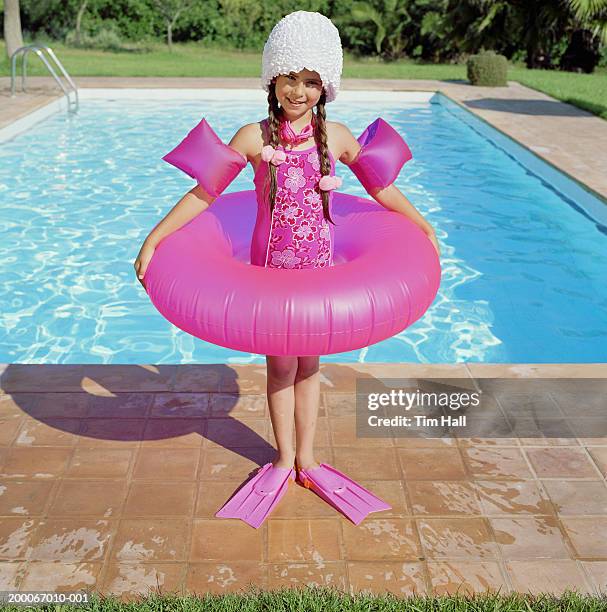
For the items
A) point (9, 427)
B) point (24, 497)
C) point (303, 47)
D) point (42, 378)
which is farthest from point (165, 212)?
point (303, 47)

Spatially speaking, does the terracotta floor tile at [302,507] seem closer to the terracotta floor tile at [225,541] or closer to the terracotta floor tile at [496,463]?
the terracotta floor tile at [225,541]

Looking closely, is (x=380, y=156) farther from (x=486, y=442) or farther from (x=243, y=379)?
(x=243, y=379)

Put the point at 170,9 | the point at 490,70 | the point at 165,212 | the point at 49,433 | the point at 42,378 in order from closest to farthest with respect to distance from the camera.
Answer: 1. the point at 49,433
2. the point at 42,378
3. the point at 165,212
4. the point at 490,70
5. the point at 170,9

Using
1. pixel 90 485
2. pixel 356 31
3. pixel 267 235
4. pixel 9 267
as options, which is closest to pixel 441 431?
pixel 267 235

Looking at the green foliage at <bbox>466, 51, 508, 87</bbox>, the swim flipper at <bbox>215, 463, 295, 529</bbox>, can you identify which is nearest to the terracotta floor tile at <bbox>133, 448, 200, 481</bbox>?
the swim flipper at <bbox>215, 463, 295, 529</bbox>

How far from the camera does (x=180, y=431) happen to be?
3545mm

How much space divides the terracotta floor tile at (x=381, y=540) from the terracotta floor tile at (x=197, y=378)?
128cm

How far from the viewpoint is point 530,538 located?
288cm

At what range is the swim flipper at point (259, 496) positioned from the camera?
116 inches

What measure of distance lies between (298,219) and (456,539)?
4.50 feet

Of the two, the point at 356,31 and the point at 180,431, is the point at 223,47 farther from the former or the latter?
the point at 180,431

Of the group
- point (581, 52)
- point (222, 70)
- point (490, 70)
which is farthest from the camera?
point (581, 52)

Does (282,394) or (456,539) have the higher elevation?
(282,394)

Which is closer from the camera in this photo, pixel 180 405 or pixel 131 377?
pixel 180 405
